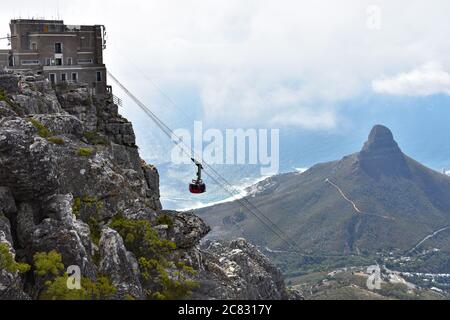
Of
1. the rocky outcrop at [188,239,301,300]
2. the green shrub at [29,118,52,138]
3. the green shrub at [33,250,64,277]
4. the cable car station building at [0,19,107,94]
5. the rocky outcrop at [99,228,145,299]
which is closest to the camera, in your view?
the green shrub at [33,250,64,277]

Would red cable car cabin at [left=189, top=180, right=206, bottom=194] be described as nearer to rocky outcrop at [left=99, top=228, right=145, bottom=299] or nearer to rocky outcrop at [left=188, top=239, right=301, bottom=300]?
rocky outcrop at [left=188, top=239, right=301, bottom=300]

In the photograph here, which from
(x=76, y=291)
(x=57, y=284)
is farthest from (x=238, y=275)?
(x=57, y=284)

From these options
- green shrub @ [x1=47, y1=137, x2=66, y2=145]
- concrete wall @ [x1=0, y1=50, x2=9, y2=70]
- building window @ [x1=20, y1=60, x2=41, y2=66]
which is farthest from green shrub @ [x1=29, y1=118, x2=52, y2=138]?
concrete wall @ [x1=0, y1=50, x2=9, y2=70]

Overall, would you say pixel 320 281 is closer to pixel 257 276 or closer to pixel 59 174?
pixel 257 276

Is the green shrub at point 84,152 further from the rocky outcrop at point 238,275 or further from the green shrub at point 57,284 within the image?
the rocky outcrop at point 238,275

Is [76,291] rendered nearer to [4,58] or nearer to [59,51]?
[59,51]

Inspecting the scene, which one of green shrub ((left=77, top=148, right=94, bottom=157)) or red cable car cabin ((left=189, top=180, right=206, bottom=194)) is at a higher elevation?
green shrub ((left=77, top=148, right=94, bottom=157))
